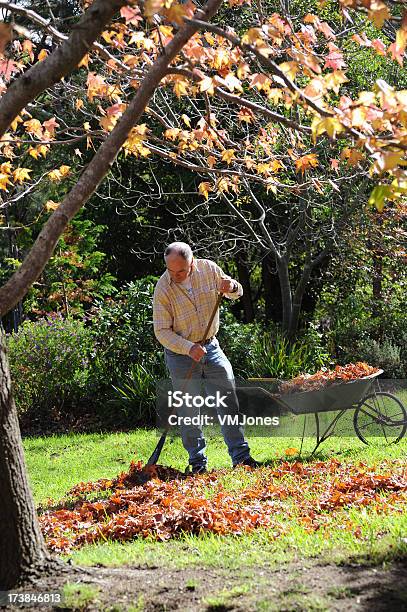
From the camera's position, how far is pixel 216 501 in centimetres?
513

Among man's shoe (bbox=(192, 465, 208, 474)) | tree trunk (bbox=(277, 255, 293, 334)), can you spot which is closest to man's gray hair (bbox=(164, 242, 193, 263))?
man's shoe (bbox=(192, 465, 208, 474))

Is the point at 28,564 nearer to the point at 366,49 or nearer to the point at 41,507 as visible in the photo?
the point at 41,507

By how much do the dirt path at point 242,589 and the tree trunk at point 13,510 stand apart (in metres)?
0.13

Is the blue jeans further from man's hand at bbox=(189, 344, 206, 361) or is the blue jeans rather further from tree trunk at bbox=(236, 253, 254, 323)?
tree trunk at bbox=(236, 253, 254, 323)

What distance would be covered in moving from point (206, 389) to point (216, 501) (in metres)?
1.64

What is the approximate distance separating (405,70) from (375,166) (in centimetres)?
842

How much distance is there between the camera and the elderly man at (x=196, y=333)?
6.55m

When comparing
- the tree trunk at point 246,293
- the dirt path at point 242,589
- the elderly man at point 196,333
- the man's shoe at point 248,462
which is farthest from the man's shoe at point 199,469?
the tree trunk at point 246,293

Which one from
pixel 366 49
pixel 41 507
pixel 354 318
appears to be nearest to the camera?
pixel 41 507

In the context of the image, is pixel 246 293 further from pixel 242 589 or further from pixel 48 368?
pixel 242 589

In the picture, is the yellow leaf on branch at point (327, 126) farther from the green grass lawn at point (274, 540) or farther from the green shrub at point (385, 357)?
the green shrub at point (385, 357)

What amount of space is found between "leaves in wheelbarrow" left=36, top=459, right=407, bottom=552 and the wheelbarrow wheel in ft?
2.73

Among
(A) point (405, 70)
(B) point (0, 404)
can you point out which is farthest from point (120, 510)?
(A) point (405, 70)

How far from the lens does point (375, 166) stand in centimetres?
304
